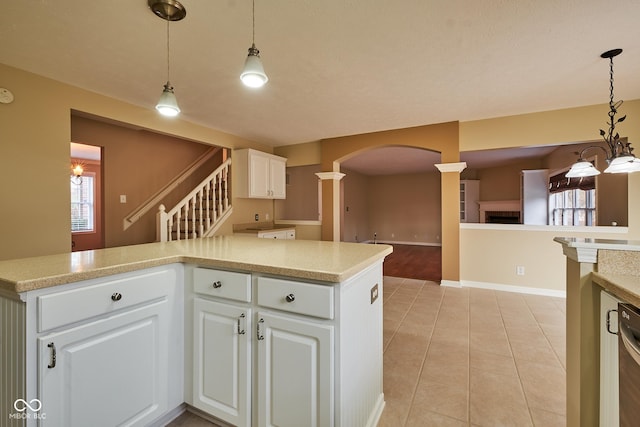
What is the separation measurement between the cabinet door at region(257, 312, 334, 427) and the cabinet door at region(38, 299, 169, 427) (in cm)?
58

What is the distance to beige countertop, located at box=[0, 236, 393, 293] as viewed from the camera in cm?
111

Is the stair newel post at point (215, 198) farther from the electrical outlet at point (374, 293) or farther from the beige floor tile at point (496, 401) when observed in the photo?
the beige floor tile at point (496, 401)

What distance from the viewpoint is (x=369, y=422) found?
1.49 m

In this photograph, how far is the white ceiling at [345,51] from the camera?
1824 millimetres

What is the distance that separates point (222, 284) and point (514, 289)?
4162 mm

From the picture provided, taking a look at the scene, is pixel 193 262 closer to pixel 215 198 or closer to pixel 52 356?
pixel 52 356

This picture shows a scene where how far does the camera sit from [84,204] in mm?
6496

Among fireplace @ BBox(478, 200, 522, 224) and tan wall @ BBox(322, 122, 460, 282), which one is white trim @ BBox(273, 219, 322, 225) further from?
fireplace @ BBox(478, 200, 522, 224)

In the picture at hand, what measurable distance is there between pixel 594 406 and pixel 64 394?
219cm

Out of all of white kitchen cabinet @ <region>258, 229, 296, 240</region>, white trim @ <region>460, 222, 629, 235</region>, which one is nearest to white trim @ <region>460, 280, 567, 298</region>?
white trim @ <region>460, 222, 629, 235</region>

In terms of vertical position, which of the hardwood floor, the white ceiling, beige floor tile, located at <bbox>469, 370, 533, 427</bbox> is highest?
A: the white ceiling

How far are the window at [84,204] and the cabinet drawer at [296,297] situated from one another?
6.81 meters

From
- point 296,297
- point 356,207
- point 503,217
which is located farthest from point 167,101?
point 503,217

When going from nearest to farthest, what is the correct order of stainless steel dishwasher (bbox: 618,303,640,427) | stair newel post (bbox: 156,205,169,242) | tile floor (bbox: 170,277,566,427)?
stainless steel dishwasher (bbox: 618,303,640,427), tile floor (bbox: 170,277,566,427), stair newel post (bbox: 156,205,169,242)
